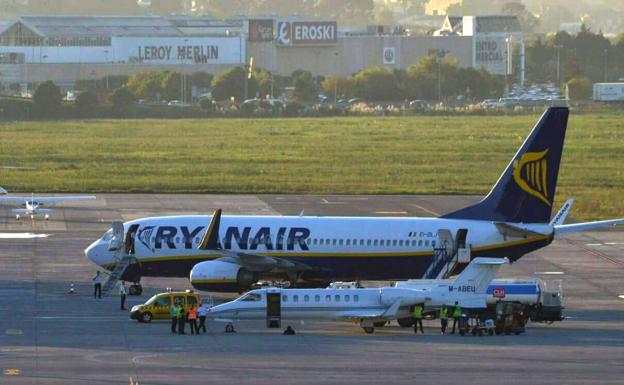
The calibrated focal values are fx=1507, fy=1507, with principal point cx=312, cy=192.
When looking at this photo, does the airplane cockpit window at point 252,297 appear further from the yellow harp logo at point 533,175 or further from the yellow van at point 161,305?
the yellow harp logo at point 533,175

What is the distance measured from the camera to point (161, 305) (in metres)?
60.7

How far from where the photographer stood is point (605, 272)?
75.4 m

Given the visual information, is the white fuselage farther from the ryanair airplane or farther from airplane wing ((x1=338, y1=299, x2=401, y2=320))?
airplane wing ((x1=338, y1=299, x2=401, y2=320))

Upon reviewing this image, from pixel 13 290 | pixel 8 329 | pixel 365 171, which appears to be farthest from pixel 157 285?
pixel 365 171

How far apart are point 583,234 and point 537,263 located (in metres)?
13.9

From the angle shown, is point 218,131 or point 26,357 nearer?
point 26,357

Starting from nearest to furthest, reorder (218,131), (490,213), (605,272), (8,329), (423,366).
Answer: (423,366), (8,329), (490,213), (605,272), (218,131)

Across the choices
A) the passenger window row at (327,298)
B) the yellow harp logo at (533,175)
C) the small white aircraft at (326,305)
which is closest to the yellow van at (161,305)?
the small white aircraft at (326,305)

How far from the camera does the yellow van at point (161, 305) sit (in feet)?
→ 197

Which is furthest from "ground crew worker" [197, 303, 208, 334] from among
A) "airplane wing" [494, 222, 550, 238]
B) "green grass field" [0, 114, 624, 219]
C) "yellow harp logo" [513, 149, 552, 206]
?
"green grass field" [0, 114, 624, 219]

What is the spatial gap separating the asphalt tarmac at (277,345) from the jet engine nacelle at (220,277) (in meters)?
3.47

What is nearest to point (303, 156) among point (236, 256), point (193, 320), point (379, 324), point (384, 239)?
point (384, 239)

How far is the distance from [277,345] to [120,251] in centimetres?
1540

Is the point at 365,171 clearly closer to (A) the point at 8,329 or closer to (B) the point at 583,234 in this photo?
(B) the point at 583,234
